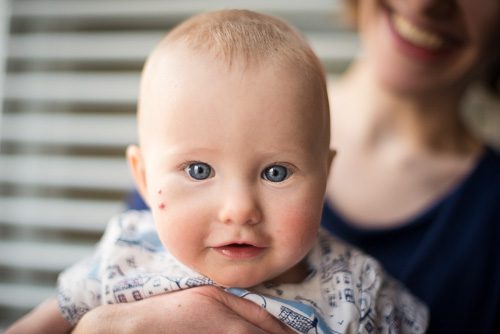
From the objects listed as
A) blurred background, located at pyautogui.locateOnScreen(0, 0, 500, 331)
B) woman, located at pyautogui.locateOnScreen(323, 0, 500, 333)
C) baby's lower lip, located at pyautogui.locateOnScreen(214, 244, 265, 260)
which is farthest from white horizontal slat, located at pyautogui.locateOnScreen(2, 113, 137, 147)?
baby's lower lip, located at pyautogui.locateOnScreen(214, 244, 265, 260)

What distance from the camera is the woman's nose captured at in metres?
0.63

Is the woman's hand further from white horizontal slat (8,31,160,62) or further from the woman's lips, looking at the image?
white horizontal slat (8,31,160,62)

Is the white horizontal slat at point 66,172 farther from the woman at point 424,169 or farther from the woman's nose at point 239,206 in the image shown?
the woman's nose at point 239,206

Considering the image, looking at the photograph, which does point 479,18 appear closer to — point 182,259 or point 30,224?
point 182,259

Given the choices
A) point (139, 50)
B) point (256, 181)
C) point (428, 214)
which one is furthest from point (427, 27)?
point (139, 50)

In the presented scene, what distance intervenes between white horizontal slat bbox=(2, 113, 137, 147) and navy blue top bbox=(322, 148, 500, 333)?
3.82 feet

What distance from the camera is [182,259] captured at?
689mm

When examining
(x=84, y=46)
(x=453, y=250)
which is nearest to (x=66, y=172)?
(x=84, y=46)

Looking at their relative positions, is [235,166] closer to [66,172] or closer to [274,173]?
[274,173]

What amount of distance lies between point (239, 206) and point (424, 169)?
93cm

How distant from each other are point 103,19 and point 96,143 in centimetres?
57

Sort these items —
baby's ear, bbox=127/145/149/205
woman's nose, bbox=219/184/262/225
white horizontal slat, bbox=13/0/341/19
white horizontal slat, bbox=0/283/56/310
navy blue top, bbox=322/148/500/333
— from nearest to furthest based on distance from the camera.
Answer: woman's nose, bbox=219/184/262/225 → baby's ear, bbox=127/145/149/205 → navy blue top, bbox=322/148/500/333 → white horizontal slat, bbox=13/0/341/19 → white horizontal slat, bbox=0/283/56/310

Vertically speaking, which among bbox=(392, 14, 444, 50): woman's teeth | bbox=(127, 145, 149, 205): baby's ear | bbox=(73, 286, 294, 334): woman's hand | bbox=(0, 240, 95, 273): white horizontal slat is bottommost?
bbox=(0, 240, 95, 273): white horizontal slat

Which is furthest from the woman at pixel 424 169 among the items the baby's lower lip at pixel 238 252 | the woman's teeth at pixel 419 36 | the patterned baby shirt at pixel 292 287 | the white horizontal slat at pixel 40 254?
the white horizontal slat at pixel 40 254
